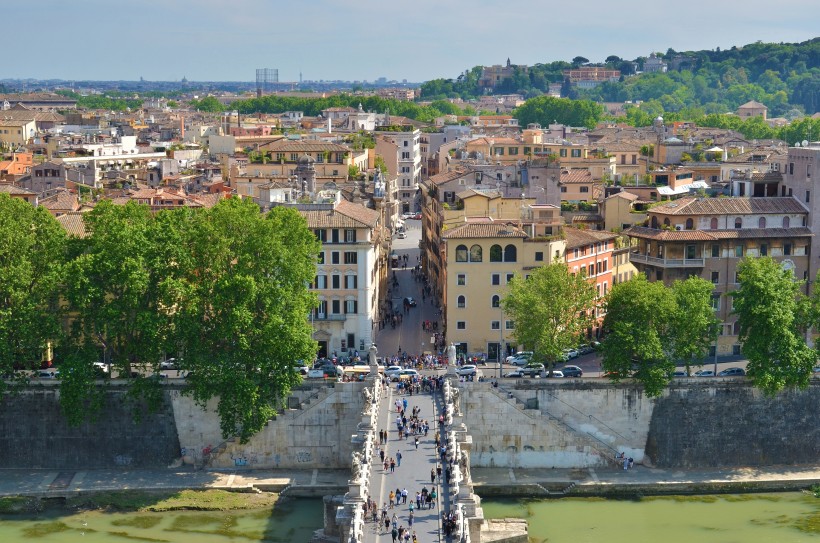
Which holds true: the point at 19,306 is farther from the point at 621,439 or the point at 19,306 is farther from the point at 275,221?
the point at 621,439

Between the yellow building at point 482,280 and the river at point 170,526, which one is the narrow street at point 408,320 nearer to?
the yellow building at point 482,280


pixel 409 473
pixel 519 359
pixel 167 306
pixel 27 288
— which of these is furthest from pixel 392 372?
pixel 27 288

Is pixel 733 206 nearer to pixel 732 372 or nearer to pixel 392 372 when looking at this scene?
pixel 732 372

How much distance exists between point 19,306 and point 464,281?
→ 2078cm

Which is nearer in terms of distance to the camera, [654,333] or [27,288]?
[27,288]

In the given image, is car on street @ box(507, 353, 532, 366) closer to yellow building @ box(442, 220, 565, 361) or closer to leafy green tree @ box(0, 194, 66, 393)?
yellow building @ box(442, 220, 565, 361)

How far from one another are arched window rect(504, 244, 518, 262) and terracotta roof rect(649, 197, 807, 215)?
7953 mm

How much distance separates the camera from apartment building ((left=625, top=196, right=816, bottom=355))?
223 feet

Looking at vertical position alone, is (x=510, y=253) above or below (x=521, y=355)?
above

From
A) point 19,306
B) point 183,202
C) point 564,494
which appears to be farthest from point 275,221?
point 183,202

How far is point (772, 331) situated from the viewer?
59219mm

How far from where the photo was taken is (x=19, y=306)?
189 feet

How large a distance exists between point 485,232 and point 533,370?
8081mm

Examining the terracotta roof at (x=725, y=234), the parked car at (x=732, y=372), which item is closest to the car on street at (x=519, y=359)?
the parked car at (x=732, y=372)
